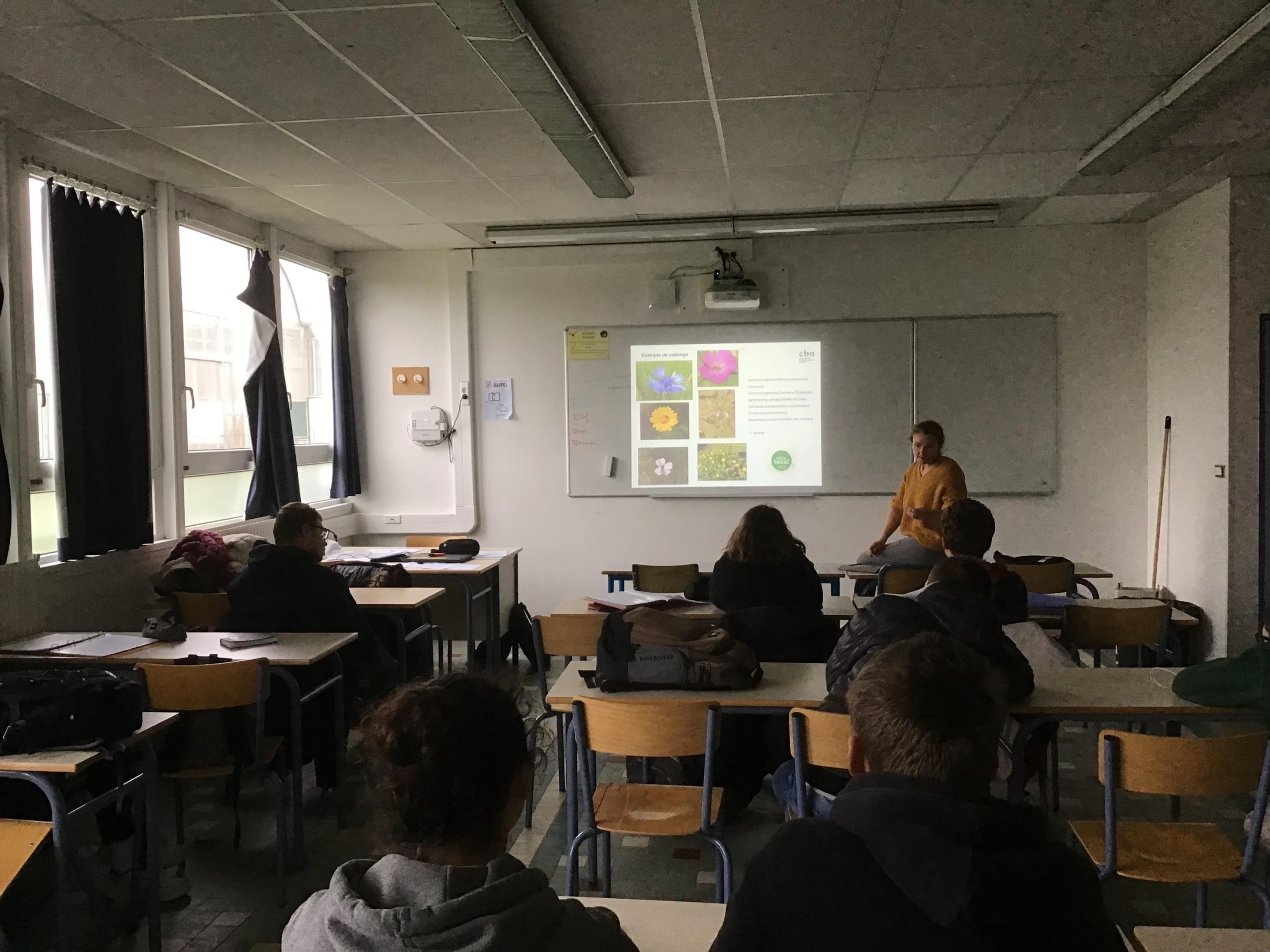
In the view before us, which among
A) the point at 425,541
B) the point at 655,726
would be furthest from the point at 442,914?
the point at 425,541

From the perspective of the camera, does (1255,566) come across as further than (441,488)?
No

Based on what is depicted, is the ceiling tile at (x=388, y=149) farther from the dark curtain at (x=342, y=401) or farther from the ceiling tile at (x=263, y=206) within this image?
the dark curtain at (x=342, y=401)

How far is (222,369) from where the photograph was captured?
5.58 metres

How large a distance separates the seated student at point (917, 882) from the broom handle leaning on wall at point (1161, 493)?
546 centimetres

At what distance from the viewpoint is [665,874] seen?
308 cm

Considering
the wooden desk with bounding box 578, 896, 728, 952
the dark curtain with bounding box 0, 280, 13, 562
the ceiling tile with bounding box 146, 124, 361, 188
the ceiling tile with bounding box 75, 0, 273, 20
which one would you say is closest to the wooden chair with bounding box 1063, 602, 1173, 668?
the wooden desk with bounding box 578, 896, 728, 952

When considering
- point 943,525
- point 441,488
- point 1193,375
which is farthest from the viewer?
point 441,488

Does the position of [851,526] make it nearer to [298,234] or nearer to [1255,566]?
[1255,566]

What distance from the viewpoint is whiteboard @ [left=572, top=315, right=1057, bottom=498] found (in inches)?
249

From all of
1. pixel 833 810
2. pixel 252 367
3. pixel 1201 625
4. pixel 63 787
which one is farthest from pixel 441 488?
pixel 833 810

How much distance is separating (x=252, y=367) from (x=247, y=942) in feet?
12.2

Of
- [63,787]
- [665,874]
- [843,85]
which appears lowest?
[665,874]

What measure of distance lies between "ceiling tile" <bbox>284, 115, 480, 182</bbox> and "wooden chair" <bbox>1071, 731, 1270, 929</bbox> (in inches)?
134

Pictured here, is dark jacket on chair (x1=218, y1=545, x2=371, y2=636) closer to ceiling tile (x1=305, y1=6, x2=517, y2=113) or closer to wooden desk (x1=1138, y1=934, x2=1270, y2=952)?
ceiling tile (x1=305, y1=6, x2=517, y2=113)
